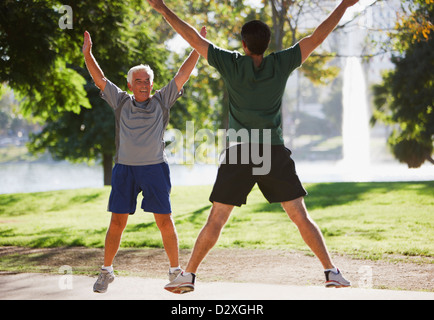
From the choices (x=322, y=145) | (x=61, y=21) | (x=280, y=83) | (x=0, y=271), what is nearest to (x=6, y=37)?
(x=61, y=21)

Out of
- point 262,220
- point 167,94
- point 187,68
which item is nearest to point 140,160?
point 167,94

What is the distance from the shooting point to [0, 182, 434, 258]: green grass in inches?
370

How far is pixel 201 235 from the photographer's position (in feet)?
13.9

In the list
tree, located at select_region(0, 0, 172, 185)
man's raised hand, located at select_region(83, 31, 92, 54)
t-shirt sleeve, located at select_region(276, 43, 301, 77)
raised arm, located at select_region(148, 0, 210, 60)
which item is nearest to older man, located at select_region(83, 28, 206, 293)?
man's raised hand, located at select_region(83, 31, 92, 54)

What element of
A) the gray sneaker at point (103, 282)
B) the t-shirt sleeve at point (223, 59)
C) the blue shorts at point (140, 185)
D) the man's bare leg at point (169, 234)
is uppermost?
the t-shirt sleeve at point (223, 59)

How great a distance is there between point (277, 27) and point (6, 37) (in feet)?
25.8

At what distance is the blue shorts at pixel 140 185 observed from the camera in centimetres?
464

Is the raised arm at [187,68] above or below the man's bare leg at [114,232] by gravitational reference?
above

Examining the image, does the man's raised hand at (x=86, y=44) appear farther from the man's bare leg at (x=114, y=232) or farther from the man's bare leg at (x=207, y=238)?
the man's bare leg at (x=207, y=238)

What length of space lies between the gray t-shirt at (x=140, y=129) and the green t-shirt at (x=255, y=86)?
26.4 inches

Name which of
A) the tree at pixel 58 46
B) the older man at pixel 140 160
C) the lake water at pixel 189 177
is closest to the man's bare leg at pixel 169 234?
the older man at pixel 140 160

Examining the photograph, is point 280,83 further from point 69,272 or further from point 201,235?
point 69,272

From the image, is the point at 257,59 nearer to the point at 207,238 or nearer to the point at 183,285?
the point at 207,238

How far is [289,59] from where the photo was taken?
4.30 m
